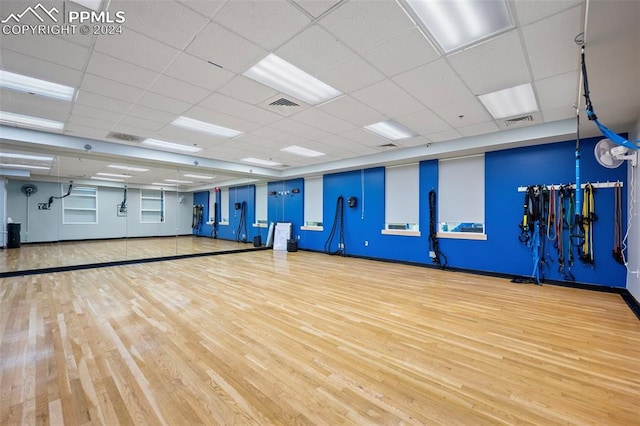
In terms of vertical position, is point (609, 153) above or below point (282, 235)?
above

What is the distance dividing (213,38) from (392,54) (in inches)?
69.0

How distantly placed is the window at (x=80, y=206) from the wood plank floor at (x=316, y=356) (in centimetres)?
314

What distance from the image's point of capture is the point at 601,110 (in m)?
3.62

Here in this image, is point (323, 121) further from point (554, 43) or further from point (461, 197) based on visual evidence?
point (461, 197)

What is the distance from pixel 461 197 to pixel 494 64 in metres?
3.87

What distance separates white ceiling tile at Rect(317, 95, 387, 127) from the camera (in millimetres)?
3887

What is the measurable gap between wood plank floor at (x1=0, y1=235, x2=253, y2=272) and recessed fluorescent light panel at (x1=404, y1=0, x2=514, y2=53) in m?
8.30

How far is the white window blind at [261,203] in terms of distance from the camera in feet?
36.3

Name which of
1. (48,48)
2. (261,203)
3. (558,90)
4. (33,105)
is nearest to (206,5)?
(48,48)

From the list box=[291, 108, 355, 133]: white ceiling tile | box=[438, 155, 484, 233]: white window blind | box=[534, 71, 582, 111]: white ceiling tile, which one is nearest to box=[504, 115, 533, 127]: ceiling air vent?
box=[534, 71, 582, 111]: white ceiling tile

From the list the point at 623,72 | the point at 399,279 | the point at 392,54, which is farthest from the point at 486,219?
the point at 392,54

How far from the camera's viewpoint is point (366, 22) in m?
2.28

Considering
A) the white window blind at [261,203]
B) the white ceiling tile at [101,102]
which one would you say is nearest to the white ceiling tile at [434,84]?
the white ceiling tile at [101,102]

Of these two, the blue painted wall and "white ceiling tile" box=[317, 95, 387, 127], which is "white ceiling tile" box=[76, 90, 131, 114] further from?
the blue painted wall
